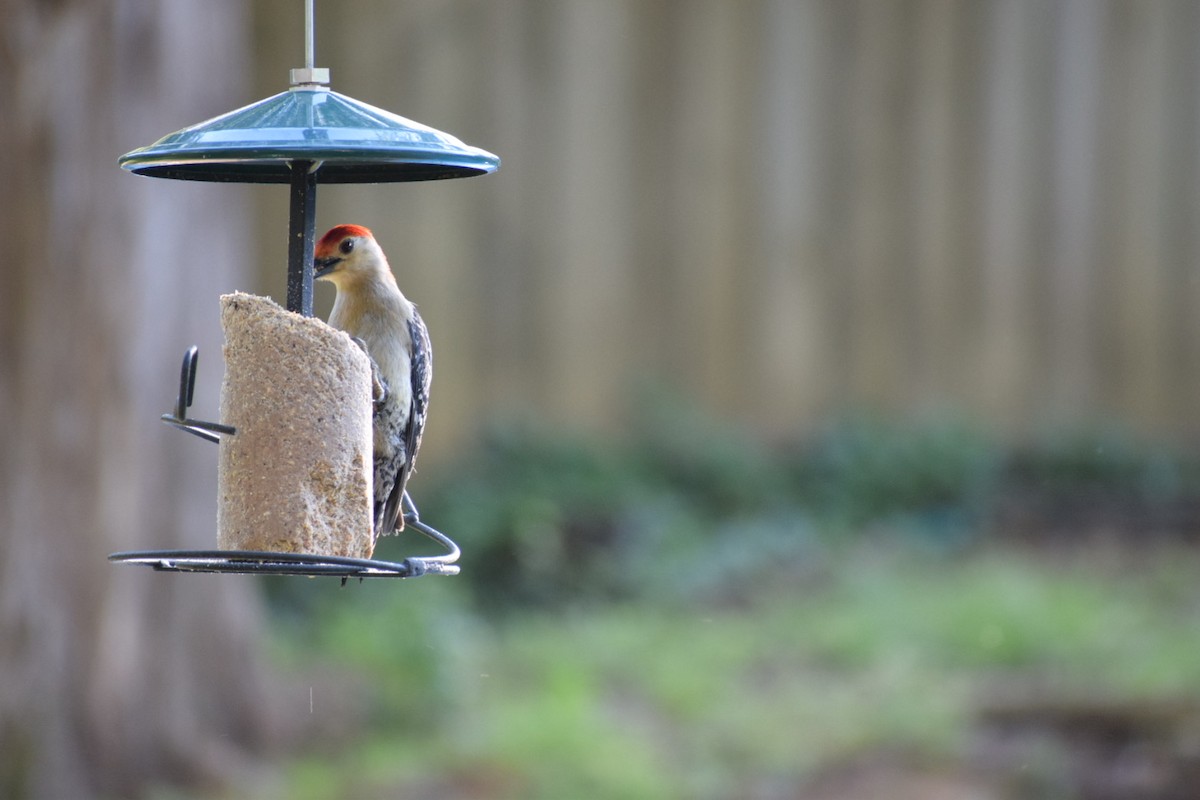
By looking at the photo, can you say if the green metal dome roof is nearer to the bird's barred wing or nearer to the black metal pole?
the black metal pole

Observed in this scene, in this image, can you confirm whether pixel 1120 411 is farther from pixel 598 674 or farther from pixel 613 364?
pixel 598 674

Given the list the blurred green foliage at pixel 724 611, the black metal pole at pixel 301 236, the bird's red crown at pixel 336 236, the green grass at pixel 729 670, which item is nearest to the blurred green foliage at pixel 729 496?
the blurred green foliage at pixel 724 611

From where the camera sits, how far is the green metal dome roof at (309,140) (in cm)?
263

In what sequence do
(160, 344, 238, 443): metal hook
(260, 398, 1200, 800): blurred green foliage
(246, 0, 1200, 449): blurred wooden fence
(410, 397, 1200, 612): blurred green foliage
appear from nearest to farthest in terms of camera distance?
(160, 344, 238, 443): metal hook
(260, 398, 1200, 800): blurred green foliage
(410, 397, 1200, 612): blurred green foliage
(246, 0, 1200, 449): blurred wooden fence

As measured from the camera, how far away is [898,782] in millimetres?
5668

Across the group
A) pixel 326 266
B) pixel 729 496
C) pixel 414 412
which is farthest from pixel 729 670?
pixel 326 266

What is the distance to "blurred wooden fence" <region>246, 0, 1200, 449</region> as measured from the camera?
931 cm

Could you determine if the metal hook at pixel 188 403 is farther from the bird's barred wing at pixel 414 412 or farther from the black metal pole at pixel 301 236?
the bird's barred wing at pixel 414 412

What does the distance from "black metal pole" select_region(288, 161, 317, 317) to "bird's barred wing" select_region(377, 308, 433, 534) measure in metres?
0.34

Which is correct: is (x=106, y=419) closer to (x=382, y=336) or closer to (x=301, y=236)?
(x=382, y=336)

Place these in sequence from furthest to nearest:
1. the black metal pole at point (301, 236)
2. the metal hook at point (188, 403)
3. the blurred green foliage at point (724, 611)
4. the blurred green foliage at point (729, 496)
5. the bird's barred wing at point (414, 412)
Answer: the blurred green foliage at point (729, 496)
the blurred green foliage at point (724, 611)
the bird's barred wing at point (414, 412)
the black metal pole at point (301, 236)
the metal hook at point (188, 403)

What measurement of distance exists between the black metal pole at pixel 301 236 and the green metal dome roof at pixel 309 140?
7.1 inches

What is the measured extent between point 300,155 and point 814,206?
288 inches

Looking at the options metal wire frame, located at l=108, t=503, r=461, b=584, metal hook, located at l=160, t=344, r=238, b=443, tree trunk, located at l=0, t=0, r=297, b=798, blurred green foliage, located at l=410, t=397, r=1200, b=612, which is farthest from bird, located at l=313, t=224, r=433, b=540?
blurred green foliage, located at l=410, t=397, r=1200, b=612
